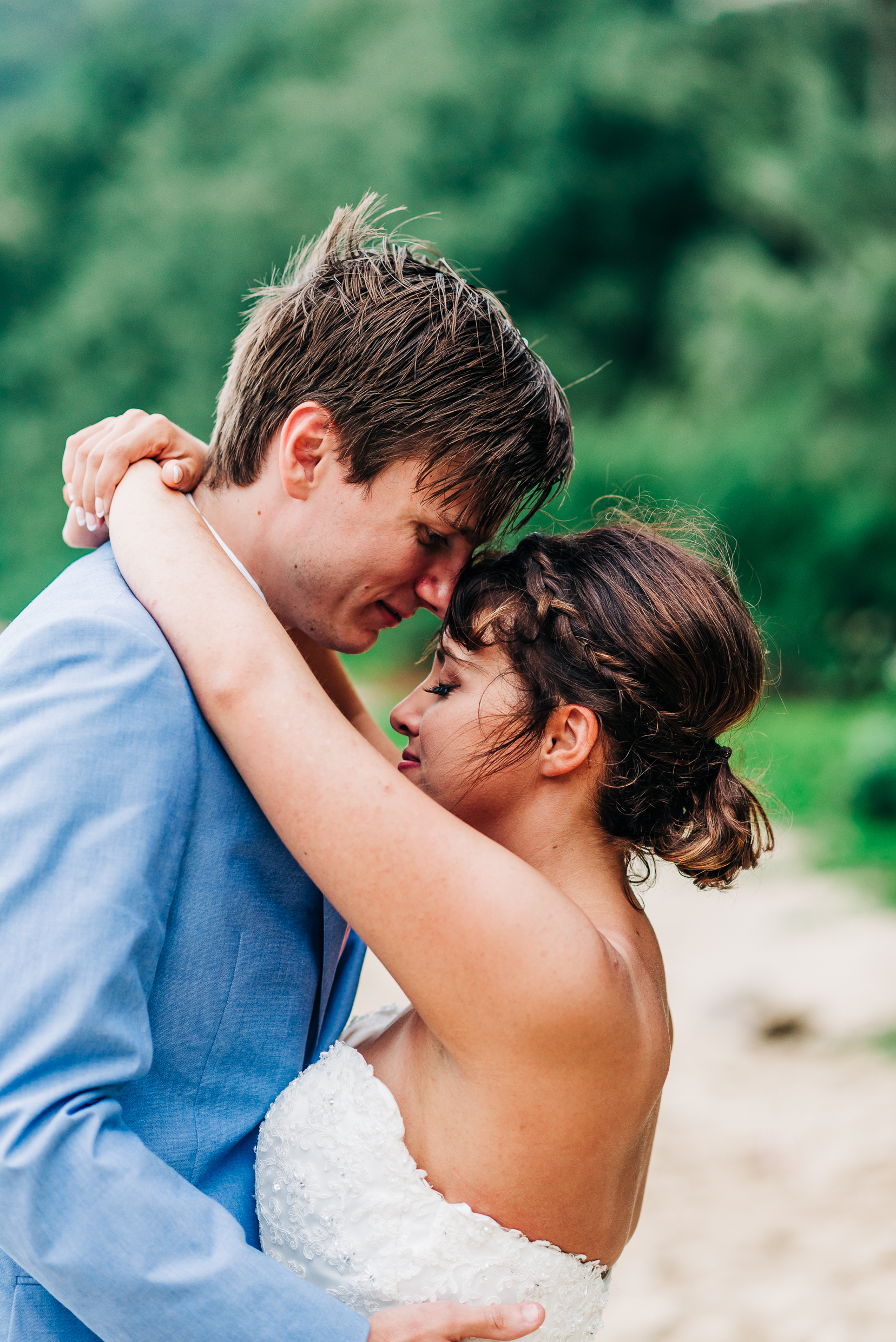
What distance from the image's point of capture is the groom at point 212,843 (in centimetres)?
142

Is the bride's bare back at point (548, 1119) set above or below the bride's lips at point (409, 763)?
below

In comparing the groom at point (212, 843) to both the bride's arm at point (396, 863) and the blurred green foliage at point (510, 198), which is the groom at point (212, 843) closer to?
Answer: the bride's arm at point (396, 863)

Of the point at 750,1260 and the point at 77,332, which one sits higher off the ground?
the point at 77,332

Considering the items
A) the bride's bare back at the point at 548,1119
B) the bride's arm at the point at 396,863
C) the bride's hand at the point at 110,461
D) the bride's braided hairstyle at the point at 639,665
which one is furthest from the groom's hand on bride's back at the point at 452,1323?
the bride's hand at the point at 110,461

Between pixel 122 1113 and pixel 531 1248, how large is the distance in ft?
2.18

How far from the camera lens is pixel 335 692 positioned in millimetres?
2674

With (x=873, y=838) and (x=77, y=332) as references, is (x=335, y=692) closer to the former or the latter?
(x=873, y=838)

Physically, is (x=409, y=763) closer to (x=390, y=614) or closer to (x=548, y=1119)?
(x=390, y=614)

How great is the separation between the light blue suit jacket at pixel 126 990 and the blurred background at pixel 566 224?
13033mm

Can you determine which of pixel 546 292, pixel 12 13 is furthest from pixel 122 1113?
pixel 12 13

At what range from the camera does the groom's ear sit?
2047 millimetres

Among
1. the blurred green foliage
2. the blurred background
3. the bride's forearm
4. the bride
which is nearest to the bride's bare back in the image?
the bride

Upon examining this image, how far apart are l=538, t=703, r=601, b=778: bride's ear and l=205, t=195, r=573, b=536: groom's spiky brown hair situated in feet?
1.30

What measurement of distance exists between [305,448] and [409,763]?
592 mm
